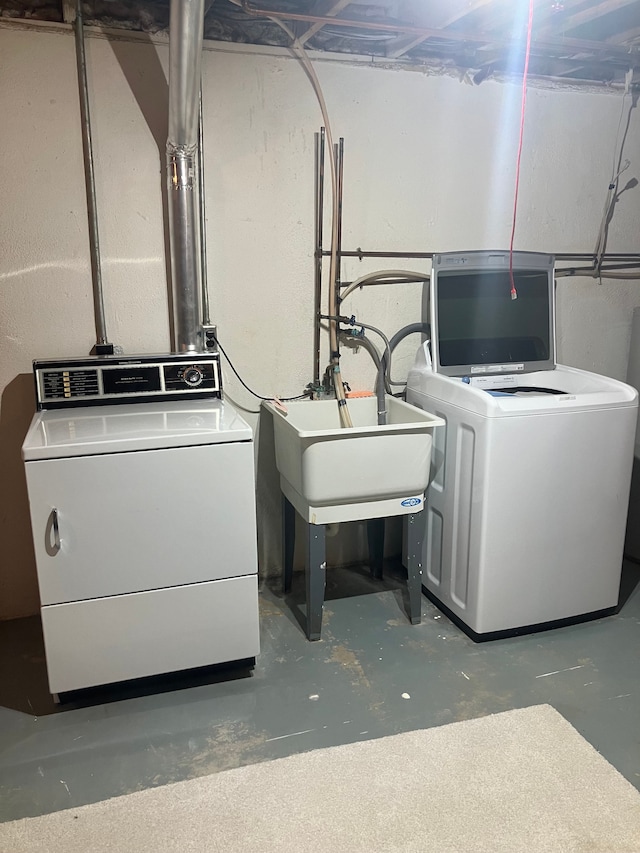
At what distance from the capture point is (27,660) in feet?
7.36

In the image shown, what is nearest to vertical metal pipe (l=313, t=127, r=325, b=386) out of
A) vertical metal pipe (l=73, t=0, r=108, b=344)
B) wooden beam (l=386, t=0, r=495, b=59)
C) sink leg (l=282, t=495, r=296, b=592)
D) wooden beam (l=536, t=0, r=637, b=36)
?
wooden beam (l=386, t=0, r=495, b=59)

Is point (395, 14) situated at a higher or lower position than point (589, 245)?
higher

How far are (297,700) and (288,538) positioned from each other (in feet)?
2.45

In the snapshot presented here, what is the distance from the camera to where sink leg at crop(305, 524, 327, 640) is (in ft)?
7.48

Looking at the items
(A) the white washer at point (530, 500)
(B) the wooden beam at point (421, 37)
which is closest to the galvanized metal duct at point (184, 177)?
(B) the wooden beam at point (421, 37)

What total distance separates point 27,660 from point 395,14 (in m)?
2.71

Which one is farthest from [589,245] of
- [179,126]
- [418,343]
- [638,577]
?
[179,126]

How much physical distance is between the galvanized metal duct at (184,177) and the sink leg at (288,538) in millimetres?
751

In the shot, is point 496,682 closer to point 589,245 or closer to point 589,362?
point 589,362

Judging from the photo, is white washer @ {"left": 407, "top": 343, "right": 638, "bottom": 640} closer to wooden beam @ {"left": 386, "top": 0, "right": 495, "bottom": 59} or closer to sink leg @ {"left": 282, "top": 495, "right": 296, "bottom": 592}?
sink leg @ {"left": 282, "top": 495, "right": 296, "bottom": 592}

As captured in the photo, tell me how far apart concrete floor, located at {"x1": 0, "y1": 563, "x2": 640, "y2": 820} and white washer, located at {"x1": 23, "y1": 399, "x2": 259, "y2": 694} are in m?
0.13

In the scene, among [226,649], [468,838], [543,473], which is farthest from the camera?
[543,473]

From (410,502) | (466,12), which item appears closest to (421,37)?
(466,12)

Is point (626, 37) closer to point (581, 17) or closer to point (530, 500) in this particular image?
point (581, 17)
